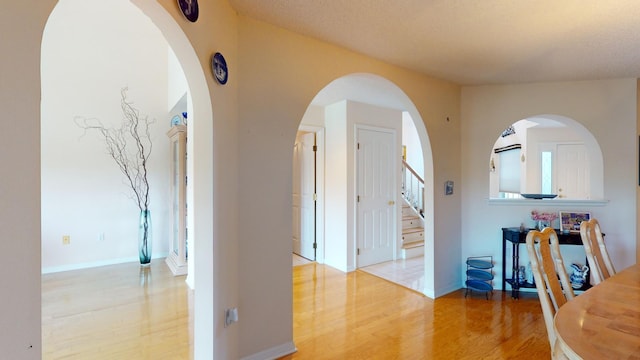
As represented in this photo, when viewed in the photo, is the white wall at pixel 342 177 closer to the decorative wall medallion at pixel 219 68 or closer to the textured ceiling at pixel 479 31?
the textured ceiling at pixel 479 31

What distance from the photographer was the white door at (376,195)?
14.1ft

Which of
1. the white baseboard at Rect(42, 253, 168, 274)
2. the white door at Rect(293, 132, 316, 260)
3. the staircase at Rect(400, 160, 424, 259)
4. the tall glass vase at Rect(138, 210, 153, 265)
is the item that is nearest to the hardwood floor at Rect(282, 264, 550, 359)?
the white door at Rect(293, 132, 316, 260)

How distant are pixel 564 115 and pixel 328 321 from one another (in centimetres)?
340

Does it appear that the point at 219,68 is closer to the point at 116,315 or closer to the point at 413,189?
the point at 116,315

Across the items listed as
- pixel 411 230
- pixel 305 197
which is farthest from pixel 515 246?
pixel 305 197

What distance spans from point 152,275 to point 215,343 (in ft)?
9.04

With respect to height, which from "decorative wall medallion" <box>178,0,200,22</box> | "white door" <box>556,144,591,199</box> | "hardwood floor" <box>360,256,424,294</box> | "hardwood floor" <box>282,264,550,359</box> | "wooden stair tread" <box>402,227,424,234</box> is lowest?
"hardwood floor" <box>282,264,550,359</box>

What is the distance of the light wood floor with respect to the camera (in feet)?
7.18

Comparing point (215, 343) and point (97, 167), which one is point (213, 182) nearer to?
point (215, 343)

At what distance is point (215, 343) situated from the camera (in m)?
1.67

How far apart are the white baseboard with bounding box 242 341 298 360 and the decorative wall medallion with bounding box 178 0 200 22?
2.10 meters

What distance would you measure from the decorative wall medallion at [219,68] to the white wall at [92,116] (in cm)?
363

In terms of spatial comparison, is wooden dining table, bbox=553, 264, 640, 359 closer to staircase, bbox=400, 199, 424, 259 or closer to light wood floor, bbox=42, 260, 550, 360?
light wood floor, bbox=42, 260, 550, 360

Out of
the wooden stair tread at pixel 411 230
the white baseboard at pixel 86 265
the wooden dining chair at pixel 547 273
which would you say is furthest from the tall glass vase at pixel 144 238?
the wooden dining chair at pixel 547 273
